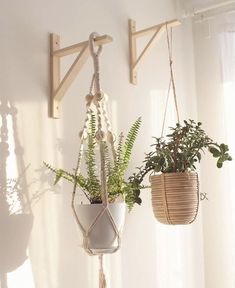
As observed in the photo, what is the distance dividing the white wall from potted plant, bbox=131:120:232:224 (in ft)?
0.66

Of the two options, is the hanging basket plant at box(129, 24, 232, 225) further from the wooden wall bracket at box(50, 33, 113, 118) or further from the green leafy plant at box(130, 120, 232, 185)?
the wooden wall bracket at box(50, 33, 113, 118)

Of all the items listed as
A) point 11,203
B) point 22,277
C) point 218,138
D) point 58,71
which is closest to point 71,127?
point 58,71

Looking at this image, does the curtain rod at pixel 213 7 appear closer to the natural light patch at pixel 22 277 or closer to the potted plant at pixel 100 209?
the potted plant at pixel 100 209

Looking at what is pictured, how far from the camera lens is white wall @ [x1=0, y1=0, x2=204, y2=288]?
106 centimetres

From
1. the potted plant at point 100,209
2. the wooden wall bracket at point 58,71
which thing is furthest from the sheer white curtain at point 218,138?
the wooden wall bracket at point 58,71

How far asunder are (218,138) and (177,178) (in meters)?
0.68

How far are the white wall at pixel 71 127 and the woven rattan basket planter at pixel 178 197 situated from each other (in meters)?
0.22

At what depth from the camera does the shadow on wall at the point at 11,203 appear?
98cm

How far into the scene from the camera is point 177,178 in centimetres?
123

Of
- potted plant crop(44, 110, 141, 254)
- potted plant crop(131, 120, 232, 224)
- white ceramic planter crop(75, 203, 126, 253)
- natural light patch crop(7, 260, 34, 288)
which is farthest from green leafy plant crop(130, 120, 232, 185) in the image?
natural light patch crop(7, 260, 34, 288)

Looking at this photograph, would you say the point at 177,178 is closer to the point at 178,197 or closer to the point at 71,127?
the point at 178,197

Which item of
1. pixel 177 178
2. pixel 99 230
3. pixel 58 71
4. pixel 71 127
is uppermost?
pixel 58 71

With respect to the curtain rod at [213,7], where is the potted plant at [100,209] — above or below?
below

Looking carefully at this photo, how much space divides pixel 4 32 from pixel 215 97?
3.64 ft
